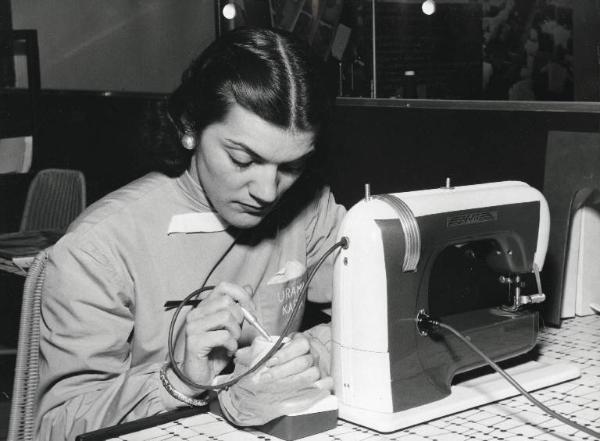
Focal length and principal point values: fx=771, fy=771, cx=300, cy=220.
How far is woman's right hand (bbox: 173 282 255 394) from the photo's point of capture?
1.14 meters

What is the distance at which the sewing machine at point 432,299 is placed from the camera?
116 centimetres

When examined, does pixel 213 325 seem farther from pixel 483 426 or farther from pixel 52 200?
pixel 52 200

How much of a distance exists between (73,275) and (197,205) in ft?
1.01

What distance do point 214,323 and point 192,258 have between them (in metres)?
0.33

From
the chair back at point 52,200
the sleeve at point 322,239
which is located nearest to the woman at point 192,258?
the sleeve at point 322,239

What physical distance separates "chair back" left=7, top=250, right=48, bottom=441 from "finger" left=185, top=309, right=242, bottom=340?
0.90 ft

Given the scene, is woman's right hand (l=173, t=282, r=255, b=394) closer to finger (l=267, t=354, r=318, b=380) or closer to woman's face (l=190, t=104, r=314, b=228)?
finger (l=267, t=354, r=318, b=380)

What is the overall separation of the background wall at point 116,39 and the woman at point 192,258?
3.72m

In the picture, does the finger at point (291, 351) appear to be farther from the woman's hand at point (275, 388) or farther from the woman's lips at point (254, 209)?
the woman's lips at point (254, 209)

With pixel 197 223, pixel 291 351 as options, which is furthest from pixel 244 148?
pixel 291 351

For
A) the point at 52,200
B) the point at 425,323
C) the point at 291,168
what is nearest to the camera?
the point at 425,323

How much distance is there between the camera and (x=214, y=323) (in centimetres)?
114

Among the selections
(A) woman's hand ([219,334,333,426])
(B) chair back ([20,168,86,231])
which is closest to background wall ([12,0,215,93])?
(B) chair back ([20,168,86,231])

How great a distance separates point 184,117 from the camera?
1.47 meters
